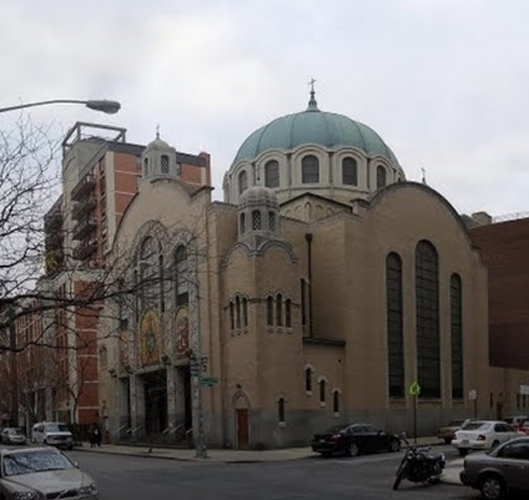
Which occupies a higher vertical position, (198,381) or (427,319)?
(427,319)

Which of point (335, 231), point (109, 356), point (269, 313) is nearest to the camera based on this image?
point (269, 313)

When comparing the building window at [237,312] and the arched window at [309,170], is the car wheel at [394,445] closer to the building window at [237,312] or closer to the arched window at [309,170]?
the building window at [237,312]

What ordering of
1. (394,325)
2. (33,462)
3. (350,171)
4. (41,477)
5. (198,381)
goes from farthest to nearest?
(350,171) → (394,325) → (198,381) → (33,462) → (41,477)

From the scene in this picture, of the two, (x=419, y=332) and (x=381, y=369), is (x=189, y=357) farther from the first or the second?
(x=419, y=332)

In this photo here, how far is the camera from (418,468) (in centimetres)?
2328

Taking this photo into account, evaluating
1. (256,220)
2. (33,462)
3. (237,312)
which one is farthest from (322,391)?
(33,462)

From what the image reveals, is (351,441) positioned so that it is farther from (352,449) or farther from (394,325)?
(394,325)

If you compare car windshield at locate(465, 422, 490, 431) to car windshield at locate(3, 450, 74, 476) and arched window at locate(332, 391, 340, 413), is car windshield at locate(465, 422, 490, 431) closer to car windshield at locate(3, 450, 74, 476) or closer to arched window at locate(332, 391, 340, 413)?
arched window at locate(332, 391, 340, 413)

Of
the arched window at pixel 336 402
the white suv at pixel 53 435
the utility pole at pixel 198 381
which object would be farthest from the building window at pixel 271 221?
the white suv at pixel 53 435

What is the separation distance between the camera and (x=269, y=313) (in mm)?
46688

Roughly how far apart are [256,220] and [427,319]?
15.5 meters

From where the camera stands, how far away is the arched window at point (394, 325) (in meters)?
54.2

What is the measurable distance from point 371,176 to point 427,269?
30.9 feet

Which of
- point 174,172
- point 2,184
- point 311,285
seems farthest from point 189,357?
point 2,184
